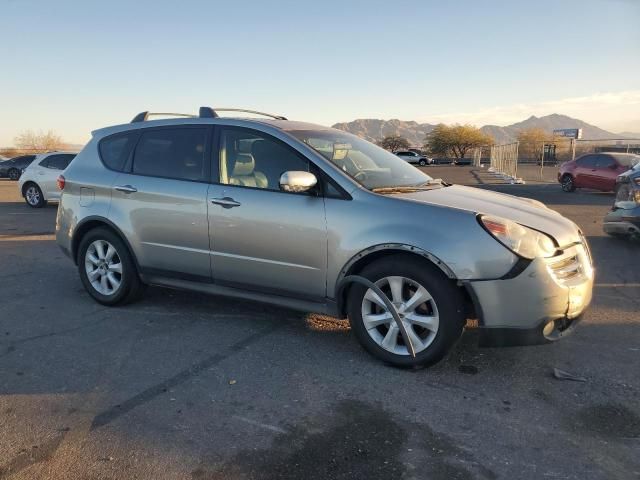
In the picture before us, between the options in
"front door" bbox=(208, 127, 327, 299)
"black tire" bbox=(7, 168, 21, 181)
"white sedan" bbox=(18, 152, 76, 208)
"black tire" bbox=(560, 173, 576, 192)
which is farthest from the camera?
"black tire" bbox=(7, 168, 21, 181)

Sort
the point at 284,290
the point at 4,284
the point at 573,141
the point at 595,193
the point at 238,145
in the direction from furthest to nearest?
the point at 573,141 < the point at 595,193 < the point at 4,284 < the point at 238,145 < the point at 284,290

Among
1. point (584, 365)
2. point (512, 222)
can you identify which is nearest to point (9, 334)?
point (512, 222)

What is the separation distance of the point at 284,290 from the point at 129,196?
184 cm

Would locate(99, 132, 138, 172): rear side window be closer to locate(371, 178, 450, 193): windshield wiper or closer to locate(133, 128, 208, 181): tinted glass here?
locate(133, 128, 208, 181): tinted glass

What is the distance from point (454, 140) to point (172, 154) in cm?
8662

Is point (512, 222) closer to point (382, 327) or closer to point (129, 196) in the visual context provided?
point (382, 327)

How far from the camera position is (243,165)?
4.45 meters

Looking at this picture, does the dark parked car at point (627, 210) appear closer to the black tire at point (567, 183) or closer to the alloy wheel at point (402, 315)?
the alloy wheel at point (402, 315)

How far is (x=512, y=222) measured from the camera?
3.55m

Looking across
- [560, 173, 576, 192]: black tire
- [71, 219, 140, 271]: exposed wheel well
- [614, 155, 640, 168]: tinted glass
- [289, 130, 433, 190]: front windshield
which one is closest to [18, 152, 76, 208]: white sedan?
[71, 219, 140, 271]: exposed wheel well

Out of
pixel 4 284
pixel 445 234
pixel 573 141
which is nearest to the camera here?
pixel 445 234

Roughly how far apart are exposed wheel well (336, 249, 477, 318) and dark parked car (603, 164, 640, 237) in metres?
5.50

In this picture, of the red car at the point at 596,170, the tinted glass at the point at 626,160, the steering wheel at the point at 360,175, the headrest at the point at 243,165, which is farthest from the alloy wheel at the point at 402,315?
the tinted glass at the point at 626,160

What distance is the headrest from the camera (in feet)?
14.5
